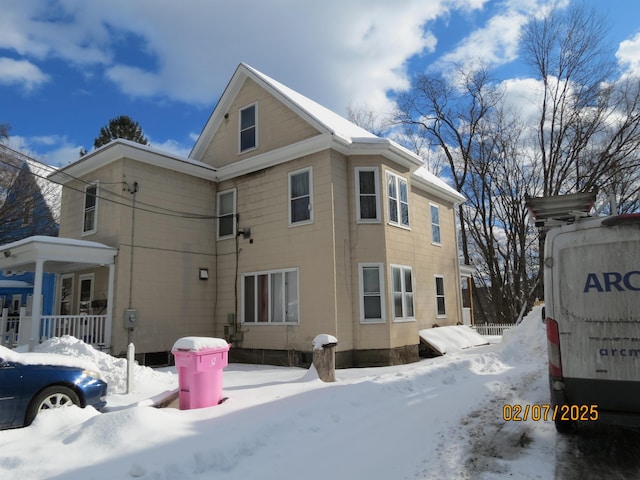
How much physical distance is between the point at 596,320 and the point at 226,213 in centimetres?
1199

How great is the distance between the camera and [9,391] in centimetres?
588

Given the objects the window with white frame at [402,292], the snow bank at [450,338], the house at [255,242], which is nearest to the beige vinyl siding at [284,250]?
the house at [255,242]

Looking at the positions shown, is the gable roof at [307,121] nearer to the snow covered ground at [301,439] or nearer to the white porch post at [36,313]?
the white porch post at [36,313]

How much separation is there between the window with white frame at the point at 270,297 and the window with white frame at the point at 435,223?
661 cm

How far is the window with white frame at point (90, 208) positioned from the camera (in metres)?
13.7

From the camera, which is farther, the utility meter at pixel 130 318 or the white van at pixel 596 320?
the utility meter at pixel 130 318

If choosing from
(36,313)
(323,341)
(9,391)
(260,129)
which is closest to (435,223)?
(260,129)

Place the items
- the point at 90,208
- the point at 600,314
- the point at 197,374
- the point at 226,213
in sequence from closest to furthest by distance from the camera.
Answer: the point at 600,314
the point at 197,374
the point at 90,208
the point at 226,213

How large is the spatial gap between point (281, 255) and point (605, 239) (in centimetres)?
940

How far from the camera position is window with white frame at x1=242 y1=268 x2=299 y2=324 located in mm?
12711

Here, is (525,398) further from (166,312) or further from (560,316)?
(166,312)

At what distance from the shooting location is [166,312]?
1308cm

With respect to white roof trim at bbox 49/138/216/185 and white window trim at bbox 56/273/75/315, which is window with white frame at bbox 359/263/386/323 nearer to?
white roof trim at bbox 49/138/216/185
